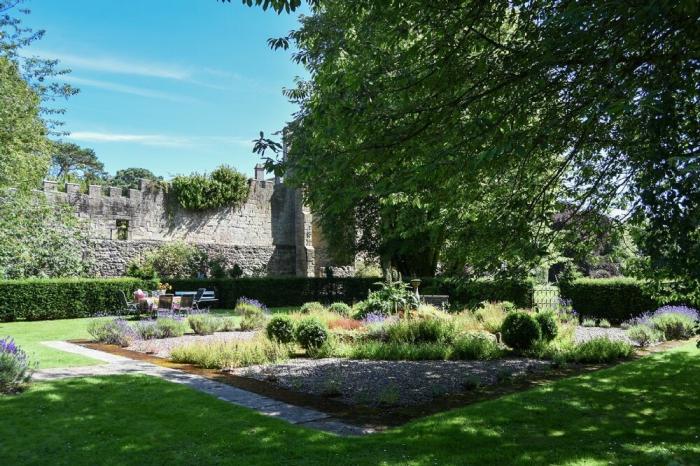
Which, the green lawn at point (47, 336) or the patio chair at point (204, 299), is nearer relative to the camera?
the green lawn at point (47, 336)

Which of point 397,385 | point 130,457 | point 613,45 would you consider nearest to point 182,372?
point 397,385

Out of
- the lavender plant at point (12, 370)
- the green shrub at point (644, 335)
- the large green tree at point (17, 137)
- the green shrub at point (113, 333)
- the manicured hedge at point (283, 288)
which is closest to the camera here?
the lavender plant at point (12, 370)

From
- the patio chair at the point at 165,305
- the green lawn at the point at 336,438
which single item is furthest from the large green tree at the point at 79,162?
the green lawn at the point at 336,438

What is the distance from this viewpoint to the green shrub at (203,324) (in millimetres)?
12914

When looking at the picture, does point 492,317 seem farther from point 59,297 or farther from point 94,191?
point 94,191

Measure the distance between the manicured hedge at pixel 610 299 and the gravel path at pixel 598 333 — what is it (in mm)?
856

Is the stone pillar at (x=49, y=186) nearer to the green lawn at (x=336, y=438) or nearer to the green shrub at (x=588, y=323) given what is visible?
the green lawn at (x=336, y=438)

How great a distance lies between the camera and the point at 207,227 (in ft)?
84.4

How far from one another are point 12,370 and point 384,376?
15.5 feet

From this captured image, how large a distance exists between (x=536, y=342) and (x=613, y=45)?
6.43 metres

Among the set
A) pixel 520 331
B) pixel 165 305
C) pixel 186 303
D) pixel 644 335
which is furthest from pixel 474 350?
pixel 186 303

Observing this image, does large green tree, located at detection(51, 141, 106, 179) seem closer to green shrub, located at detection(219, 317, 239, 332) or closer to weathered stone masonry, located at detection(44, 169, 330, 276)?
weathered stone masonry, located at detection(44, 169, 330, 276)

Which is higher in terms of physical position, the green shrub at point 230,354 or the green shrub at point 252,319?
the green shrub at point 252,319

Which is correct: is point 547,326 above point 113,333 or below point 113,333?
above
